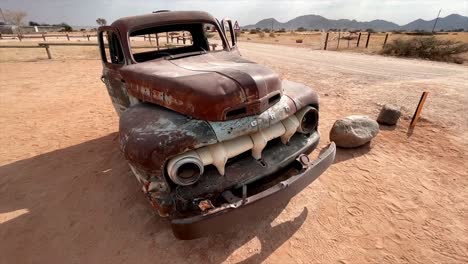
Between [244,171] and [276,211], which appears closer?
[244,171]

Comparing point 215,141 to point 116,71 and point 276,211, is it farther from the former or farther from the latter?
point 116,71

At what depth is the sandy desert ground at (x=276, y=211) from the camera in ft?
8.05

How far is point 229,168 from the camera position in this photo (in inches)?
89.5

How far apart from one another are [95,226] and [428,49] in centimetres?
1779

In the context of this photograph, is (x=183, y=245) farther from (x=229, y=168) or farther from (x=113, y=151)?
(x=113, y=151)

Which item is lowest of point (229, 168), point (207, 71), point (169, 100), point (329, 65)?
point (329, 65)

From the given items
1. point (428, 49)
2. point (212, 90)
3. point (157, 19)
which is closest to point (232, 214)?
point (212, 90)

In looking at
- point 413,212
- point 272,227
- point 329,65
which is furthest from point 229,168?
point 329,65

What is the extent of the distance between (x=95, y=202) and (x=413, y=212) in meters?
3.86

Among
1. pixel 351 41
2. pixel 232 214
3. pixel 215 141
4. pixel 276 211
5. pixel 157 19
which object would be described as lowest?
pixel 351 41

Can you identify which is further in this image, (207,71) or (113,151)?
(113,151)

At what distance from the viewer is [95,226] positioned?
2812 mm

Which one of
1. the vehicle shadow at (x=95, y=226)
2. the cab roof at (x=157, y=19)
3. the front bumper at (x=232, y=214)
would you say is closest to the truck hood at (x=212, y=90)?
the front bumper at (x=232, y=214)

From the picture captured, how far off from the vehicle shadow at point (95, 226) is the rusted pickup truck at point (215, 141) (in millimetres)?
619
